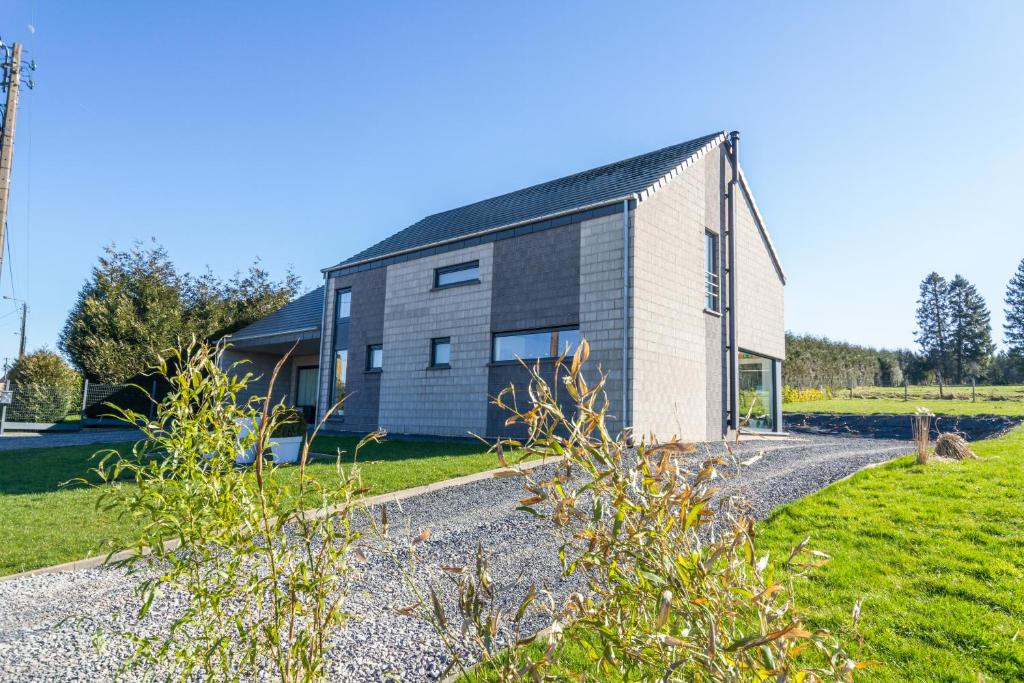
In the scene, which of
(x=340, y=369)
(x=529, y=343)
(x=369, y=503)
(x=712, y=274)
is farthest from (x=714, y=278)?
(x=340, y=369)

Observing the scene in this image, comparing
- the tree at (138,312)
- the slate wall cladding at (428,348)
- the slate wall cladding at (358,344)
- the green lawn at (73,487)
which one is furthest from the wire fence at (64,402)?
the slate wall cladding at (428,348)

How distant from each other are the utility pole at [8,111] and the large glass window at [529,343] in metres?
10.4

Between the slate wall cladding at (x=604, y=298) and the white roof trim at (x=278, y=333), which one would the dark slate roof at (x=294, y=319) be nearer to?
the white roof trim at (x=278, y=333)

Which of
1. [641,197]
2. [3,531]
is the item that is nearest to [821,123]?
[641,197]

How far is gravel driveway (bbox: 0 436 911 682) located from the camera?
3158 mm

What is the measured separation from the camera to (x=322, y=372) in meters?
17.3

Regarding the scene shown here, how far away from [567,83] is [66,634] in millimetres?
9875

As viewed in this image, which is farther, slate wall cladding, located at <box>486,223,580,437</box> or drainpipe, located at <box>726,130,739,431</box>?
drainpipe, located at <box>726,130,739,431</box>

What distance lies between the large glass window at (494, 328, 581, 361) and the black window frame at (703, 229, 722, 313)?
11.9 ft

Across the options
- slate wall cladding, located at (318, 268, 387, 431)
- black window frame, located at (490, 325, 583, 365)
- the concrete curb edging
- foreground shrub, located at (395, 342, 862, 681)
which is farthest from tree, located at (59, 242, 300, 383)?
foreground shrub, located at (395, 342, 862, 681)

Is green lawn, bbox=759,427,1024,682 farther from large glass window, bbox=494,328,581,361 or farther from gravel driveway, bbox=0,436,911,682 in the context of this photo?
large glass window, bbox=494,328,581,361

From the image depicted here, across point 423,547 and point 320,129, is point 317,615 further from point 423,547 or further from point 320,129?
point 320,129

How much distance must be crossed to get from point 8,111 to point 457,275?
10.4m

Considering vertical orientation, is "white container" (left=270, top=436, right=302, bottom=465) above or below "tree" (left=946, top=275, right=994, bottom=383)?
below
